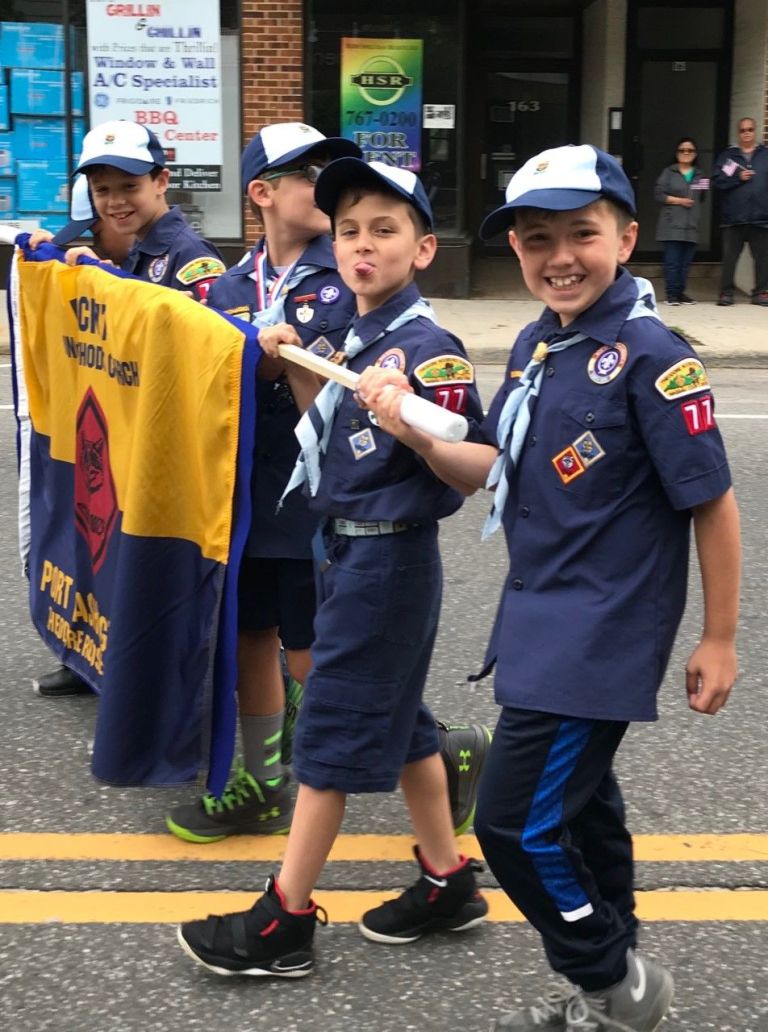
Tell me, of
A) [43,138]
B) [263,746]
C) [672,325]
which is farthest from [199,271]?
[43,138]

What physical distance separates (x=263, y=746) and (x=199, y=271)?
1.24 meters

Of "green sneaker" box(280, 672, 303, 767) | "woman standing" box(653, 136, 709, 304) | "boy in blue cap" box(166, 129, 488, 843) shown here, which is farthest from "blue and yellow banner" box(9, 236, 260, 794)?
"woman standing" box(653, 136, 709, 304)

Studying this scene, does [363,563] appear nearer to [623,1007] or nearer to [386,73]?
[623,1007]

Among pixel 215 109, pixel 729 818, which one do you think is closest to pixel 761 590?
pixel 729 818

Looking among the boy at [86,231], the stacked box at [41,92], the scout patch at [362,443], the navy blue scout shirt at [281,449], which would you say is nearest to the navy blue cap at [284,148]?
the navy blue scout shirt at [281,449]

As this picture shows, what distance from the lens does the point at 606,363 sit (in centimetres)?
237

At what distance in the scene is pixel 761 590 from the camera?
5.48 m

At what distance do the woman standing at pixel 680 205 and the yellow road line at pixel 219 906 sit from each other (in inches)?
459

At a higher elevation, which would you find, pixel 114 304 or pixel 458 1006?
pixel 114 304

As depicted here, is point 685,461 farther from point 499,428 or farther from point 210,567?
point 210,567

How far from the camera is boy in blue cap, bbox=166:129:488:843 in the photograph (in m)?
3.14

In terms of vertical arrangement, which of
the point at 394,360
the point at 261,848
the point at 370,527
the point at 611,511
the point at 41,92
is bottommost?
the point at 261,848

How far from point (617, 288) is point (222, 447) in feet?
3.31

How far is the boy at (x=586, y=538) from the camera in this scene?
2336 mm
